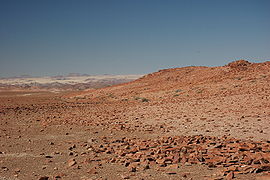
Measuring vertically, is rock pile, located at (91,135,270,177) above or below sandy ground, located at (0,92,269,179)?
above

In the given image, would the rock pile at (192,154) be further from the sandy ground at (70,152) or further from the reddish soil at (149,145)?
the sandy ground at (70,152)

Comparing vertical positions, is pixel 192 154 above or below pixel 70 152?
above

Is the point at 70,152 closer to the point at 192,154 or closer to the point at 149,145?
the point at 149,145

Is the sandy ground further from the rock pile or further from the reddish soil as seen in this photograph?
the rock pile

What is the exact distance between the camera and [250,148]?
6277 millimetres

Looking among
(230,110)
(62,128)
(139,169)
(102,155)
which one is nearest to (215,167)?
(139,169)

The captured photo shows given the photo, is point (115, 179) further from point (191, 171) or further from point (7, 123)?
point (7, 123)

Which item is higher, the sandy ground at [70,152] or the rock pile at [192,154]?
the rock pile at [192,154]

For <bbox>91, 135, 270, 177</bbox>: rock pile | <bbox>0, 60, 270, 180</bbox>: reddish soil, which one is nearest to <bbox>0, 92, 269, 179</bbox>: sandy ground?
<bbox>0, 60, 270, 180</bbox>: reddish soil

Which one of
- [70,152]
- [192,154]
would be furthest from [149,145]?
[70,152]

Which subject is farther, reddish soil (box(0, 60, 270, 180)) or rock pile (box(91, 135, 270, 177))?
reddish soil (box(0, 60, 270, 180))

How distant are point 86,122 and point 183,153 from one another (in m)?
6.74

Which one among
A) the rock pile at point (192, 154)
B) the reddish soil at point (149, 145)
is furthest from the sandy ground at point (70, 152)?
the rock pile at point (192, 154)

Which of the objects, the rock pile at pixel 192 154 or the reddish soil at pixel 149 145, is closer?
the rock pile at pixel 192 154
